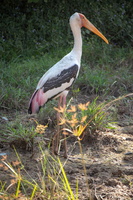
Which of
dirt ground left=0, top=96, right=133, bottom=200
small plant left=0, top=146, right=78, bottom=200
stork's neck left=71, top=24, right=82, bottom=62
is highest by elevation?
stork's neck left=71, top=24, right=82, bottom=62

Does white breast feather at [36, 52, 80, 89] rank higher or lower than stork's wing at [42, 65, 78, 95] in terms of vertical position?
higher

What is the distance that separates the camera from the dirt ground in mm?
3291

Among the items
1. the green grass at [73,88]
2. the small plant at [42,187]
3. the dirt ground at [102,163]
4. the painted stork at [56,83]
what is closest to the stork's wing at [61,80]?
the painted stork at [56,83]

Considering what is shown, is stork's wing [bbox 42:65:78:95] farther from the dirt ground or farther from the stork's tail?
the dirt ground

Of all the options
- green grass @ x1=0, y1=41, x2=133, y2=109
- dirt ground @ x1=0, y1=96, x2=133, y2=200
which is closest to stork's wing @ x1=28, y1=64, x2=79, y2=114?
dirt ground @ x1=0, y1=96, x2=133, y2=200

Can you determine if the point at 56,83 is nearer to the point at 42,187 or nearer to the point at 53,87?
the point at 53,87

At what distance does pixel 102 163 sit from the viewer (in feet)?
12.9

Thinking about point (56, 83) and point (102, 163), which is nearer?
point (102, 163)

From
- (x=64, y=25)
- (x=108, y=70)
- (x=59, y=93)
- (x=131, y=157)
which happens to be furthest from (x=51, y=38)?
(x=131, y=157)

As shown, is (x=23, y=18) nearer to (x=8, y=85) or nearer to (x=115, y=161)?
(x=8, y=85)

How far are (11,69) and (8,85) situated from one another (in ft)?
2.05

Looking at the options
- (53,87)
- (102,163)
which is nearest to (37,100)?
(53,87)

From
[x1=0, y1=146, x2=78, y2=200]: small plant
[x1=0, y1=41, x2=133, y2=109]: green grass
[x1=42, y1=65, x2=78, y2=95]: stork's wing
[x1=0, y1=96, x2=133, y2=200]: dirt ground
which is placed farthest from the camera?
[x1=0, y1=41, x2=133, y2=109]: green grass

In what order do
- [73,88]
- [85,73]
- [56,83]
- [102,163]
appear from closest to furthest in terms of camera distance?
[102,163] → [56,83] → [73,88] → [85,73]
